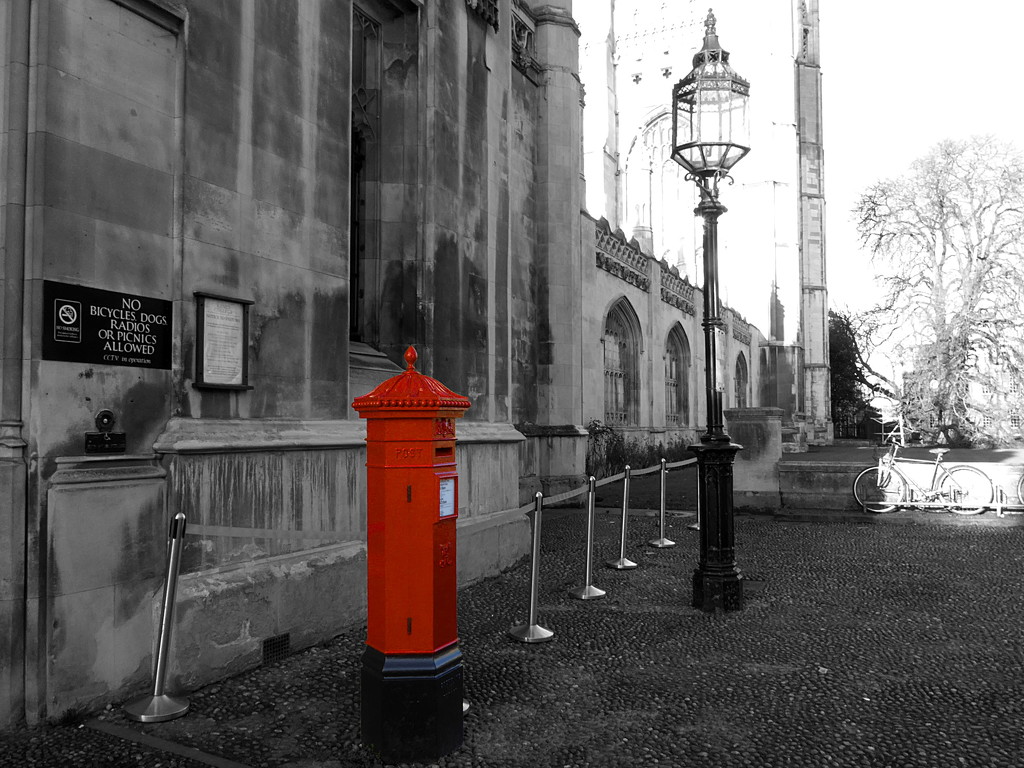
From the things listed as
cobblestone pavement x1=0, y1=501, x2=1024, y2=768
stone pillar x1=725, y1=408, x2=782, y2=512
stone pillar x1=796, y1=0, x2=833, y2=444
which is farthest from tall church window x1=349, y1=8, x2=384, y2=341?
stone pillar x1=796, y1=0, x2=833, y2=444

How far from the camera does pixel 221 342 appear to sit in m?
5.06

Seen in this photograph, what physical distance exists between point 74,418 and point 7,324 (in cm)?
57

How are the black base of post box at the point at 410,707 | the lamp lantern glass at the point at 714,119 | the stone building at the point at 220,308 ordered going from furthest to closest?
the lamp lantern glass at the point at 714,119 → the stone building at the point at 220,308 → the black base of post box at the point at 410,707

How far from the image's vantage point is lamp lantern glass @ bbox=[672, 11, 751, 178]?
6.95 meters

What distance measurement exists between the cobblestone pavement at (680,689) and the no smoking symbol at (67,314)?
2061 mm

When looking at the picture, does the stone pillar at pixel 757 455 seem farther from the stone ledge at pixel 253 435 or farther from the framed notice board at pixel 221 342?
the framed notice board at pixel 221 342

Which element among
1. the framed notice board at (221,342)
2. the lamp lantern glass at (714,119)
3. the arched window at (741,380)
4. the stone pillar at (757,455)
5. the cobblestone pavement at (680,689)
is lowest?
the cobblestone pavement at (680,689)

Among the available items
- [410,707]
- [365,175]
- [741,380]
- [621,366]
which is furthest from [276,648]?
[741,380]

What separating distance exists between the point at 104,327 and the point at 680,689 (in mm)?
3827

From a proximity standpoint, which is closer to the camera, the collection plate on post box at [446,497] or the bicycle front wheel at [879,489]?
the collection plate on post box at [446,497]

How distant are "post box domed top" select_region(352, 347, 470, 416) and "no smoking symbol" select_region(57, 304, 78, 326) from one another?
5.37ft

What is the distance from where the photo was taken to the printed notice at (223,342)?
4965 millimetres

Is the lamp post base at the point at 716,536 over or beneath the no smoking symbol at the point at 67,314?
beneath

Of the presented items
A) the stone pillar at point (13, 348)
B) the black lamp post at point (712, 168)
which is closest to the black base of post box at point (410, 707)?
the stone pillar at point (13, 348)
